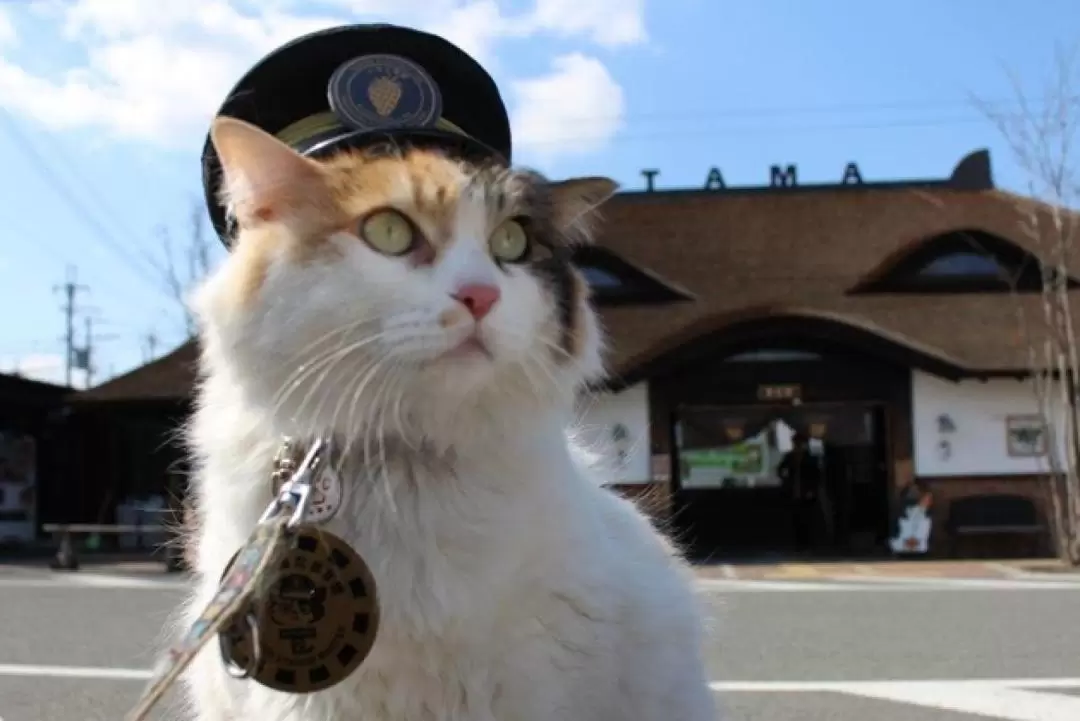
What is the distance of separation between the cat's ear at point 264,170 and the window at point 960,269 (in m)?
17.8

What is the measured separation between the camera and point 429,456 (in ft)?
6.25

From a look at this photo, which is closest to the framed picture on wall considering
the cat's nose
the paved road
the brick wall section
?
the brick wall section

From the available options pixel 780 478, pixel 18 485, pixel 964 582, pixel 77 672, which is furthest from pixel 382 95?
pixel 18 485

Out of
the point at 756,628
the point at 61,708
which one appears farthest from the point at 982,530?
the point at 61,708

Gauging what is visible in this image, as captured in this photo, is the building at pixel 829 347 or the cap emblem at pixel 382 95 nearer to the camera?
the cap emblem at pixel 382 95

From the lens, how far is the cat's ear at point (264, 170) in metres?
1.92

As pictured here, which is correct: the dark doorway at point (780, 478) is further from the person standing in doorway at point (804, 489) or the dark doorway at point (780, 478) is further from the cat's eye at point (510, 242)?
the cat's eye at point (510, 242)

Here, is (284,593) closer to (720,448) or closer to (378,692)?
(378,692)

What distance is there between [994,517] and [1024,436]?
131 cm

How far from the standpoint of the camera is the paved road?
14.6 ft

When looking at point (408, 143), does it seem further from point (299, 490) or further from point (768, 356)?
point (768, 356)

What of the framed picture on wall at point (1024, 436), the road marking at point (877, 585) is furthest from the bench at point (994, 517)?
the road marking at point (877, 585)

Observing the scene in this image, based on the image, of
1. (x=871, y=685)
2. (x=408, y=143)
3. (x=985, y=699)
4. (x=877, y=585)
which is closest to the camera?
(x=408, y=143)

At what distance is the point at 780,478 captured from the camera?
18.8 meters
